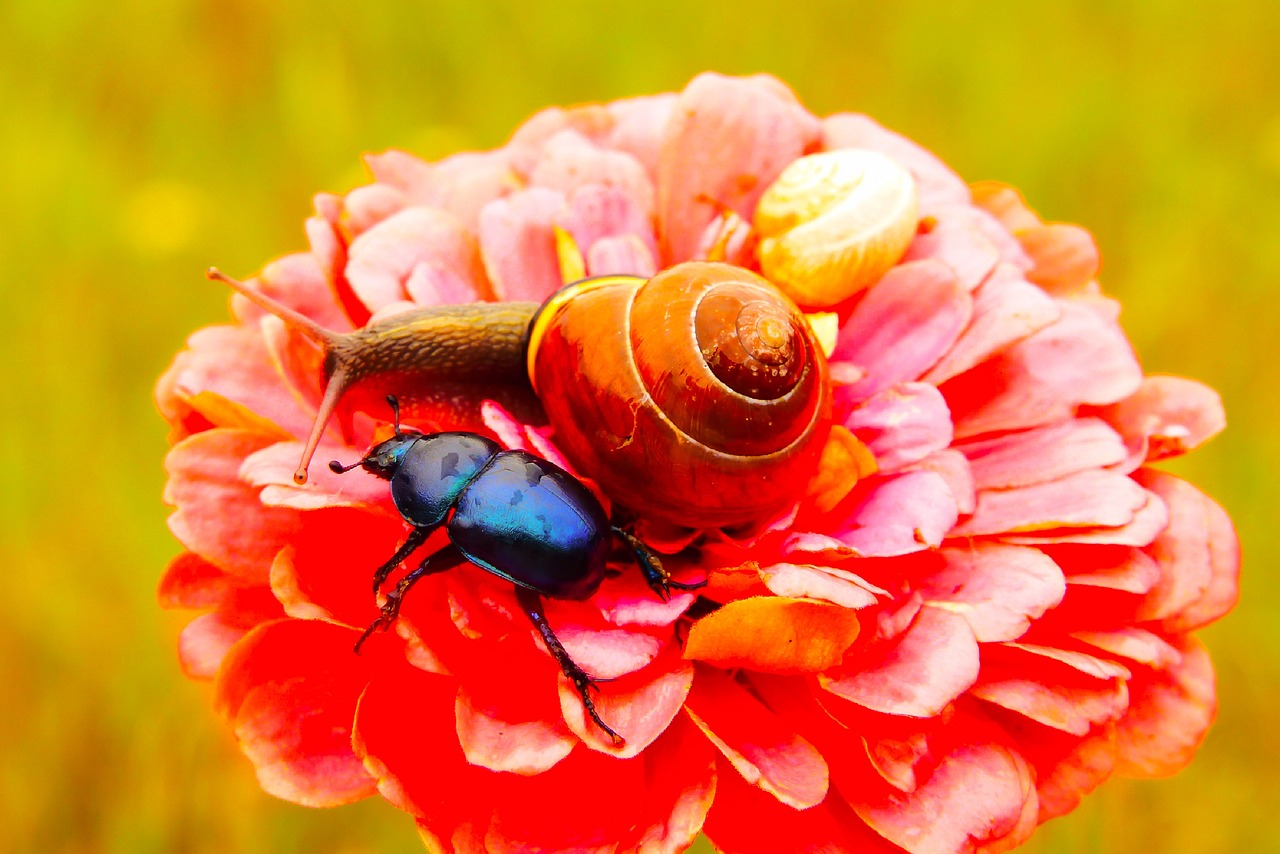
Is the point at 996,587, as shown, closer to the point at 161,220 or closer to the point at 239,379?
the point at 239,379

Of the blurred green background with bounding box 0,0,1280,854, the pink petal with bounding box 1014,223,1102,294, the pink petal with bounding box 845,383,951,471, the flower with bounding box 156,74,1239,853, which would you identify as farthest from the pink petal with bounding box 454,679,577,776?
the pink petal with bounding box 1014,223,1102,294

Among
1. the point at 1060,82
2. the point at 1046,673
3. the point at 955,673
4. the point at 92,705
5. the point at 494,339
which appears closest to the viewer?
the point at 955,673

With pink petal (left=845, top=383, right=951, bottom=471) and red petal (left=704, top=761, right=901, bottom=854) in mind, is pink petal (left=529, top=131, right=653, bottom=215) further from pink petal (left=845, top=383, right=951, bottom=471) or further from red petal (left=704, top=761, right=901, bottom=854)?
red petal (left=704, top=761, right=901, bottom=854)

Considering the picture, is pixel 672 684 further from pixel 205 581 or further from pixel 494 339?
pixel 205 581

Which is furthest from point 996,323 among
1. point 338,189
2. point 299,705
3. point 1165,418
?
point 338,189

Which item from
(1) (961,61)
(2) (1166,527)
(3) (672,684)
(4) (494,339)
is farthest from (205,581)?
(1) (961,61)

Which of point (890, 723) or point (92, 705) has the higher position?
point (890, 723)

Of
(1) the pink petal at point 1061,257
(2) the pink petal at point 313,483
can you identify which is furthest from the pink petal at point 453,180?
(1) the pink petal at point 1061,257
